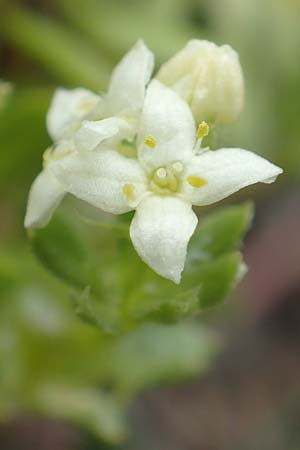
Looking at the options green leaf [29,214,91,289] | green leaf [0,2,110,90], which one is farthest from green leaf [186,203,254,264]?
green leaf [0,2,110,90]

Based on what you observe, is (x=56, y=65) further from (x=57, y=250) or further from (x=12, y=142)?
(x=57, y=250)

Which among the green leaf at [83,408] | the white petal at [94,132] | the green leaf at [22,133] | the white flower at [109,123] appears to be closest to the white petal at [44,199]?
the white flower at [109,123]

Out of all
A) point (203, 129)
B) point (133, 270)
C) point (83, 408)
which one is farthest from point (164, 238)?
point (83, 408)

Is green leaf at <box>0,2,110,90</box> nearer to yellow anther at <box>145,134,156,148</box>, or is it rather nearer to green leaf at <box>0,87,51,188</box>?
green leaf at <box>0,87,51,188</box>

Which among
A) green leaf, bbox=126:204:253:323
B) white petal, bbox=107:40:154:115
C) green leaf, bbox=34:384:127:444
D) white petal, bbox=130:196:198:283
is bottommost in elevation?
green leaf, bbox=34:384:127:444

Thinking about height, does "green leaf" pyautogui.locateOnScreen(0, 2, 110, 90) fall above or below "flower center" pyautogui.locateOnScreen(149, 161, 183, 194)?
Result: below
